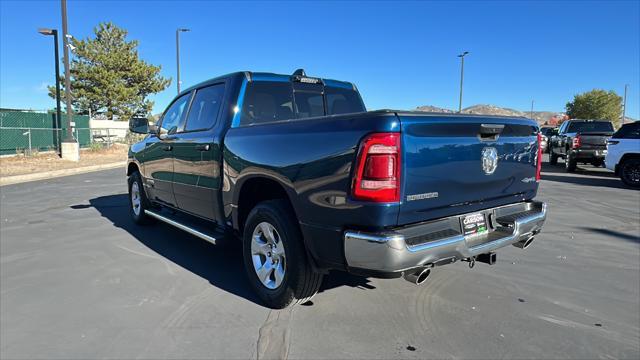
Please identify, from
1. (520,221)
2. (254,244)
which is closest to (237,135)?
(254,244)

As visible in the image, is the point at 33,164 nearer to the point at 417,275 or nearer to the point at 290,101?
the point at 290,101

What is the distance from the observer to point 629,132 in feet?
39.1

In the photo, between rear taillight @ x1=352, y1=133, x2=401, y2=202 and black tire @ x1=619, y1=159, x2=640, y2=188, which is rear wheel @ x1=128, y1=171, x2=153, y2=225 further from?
black tire @ x1=619, y1=159, x2=640, y2=188

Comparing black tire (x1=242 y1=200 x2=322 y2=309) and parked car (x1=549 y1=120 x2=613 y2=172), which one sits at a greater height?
parked car (x1=549 y1=120 x2=613 y2=172)

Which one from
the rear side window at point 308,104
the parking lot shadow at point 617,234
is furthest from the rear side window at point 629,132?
the rear side window at point 308,104

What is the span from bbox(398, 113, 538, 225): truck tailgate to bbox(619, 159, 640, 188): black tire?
10.3 meters

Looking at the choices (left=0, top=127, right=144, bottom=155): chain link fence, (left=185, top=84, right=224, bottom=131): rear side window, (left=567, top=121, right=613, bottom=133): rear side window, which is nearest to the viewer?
(left=185, top=84, right=224, bottom=131): rear side window

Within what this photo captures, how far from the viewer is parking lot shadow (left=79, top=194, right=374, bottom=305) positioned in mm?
4051

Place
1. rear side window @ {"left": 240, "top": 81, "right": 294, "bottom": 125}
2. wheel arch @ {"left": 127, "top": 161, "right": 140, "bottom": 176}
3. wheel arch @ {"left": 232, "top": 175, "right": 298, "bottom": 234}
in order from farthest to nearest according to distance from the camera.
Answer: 1. wheel arch @ {"left": 127, "top": 161, "right": 140, "bottom": 176}
2. rear side window @ {"left": 240, "top": 81, "right": 294, "bottom": 125}
3. wheel arch @ {"left": 232, "top": 175, "right": 298, "bottom": 234}

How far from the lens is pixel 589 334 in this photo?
10.1 ft

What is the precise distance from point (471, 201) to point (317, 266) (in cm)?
123

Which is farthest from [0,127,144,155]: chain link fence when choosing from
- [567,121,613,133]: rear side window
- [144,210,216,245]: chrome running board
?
[567,121,613,133]: rear side window

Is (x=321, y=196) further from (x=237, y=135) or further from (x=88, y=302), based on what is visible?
(x=88, y=302)

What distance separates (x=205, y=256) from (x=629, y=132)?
1231 cm
